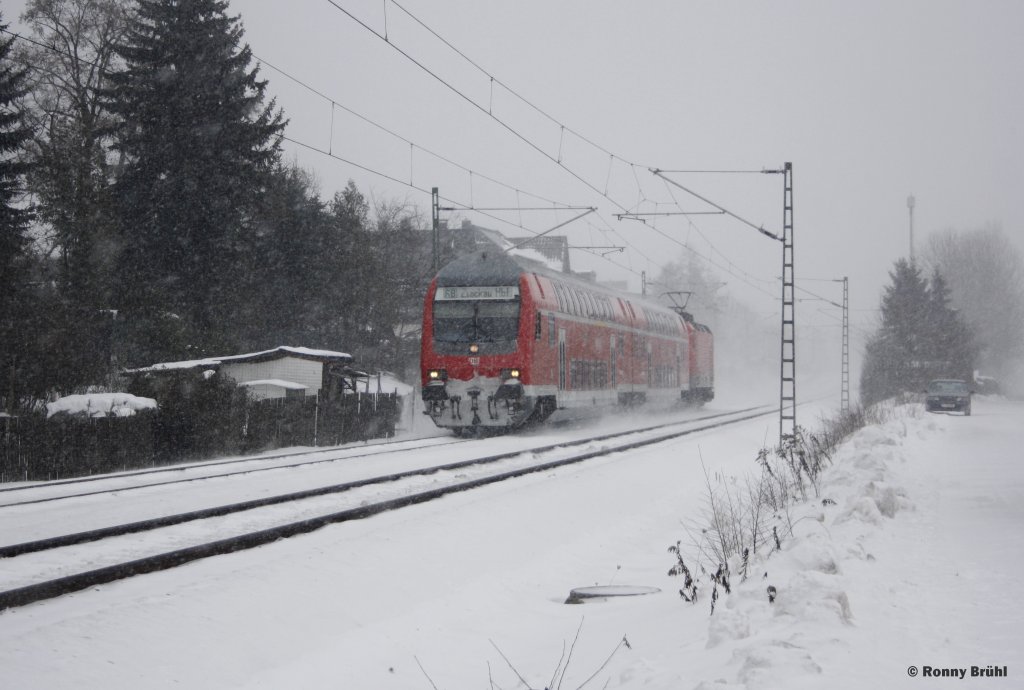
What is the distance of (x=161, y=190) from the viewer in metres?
32.6

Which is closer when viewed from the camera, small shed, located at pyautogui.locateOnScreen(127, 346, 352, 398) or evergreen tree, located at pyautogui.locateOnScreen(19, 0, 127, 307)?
small shed, located at pyautogui.locateOnScreen(127, 346, 352, 398)

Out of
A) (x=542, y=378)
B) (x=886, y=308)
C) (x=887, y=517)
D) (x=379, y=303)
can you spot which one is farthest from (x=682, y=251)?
(x=887, y=517)

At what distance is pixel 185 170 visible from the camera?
32.9 metres

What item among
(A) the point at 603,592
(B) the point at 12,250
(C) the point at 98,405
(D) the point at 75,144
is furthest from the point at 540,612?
(D) the point at 75,144

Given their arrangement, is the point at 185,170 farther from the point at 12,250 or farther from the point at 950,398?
the point at 950,398

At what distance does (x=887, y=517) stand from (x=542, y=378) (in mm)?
13193

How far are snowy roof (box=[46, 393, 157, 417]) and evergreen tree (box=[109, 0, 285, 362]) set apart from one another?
586 inches

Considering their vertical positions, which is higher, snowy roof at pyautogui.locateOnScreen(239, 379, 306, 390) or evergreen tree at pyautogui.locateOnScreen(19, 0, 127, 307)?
evergreen tree at pyautogui.locateOnScreen(19, 0, 127, 307)

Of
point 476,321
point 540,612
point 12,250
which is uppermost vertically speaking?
point 12,250

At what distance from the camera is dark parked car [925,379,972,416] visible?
42438mm

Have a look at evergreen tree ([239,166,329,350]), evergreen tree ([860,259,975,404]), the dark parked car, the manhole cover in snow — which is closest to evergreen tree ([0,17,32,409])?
evergreen tree ([239,166,329,350])

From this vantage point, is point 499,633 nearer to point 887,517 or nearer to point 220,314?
point 887,517

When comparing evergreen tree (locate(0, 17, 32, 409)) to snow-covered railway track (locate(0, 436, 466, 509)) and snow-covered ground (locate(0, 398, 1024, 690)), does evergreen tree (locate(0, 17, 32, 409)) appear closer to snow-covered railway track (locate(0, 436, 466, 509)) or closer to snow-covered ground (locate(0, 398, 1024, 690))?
snow-covered railway track (locate(0, 436, 466, 509))

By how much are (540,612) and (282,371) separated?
17.9 metres
